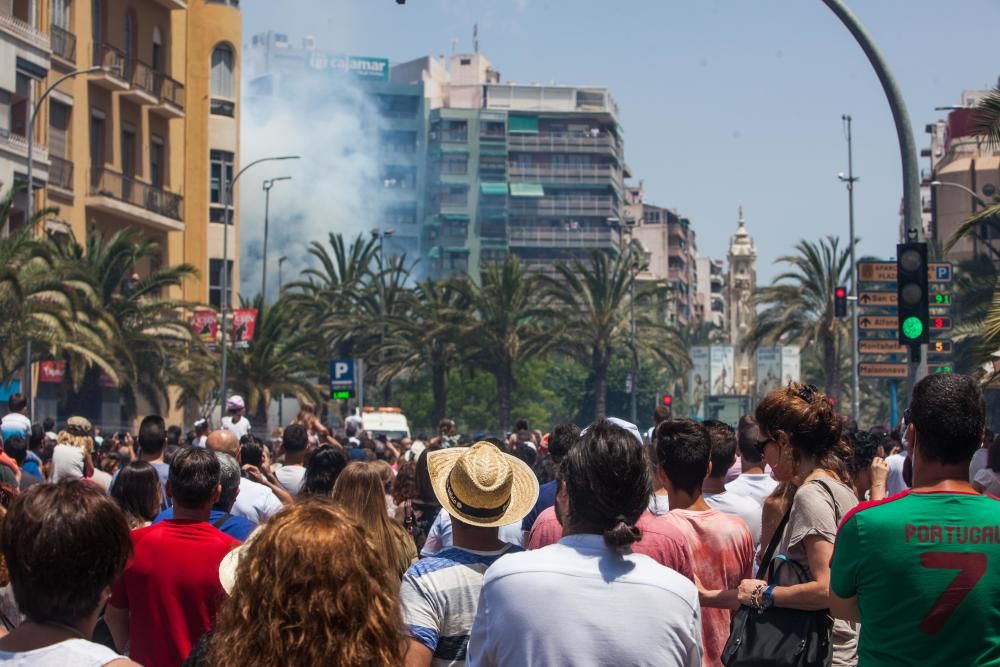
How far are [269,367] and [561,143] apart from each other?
286 feet

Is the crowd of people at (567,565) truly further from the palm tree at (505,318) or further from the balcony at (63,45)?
the palm tree at (505,318)

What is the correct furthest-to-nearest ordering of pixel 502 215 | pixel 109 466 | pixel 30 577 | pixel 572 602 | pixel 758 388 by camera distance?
pixel 502 215 → pixel 758 388 → pixel 109 466 → pixel 572 602 → pixel 30 577

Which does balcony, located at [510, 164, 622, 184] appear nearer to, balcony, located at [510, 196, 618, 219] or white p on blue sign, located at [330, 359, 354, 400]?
balcony, located at [510, 196, 618, 219]

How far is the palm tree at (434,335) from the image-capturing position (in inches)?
1982

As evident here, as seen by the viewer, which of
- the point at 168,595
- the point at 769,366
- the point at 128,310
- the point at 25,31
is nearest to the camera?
the point at 168,595

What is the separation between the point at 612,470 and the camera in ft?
13.1

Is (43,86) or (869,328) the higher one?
(43,86)

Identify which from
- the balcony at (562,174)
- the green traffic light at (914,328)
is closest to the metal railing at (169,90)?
the green traffic light at (914,328)

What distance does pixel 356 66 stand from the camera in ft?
461

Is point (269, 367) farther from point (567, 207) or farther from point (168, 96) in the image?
point (567, 207)

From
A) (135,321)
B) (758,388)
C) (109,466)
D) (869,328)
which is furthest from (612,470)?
(758,388)

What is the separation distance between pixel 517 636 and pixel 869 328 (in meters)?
23.1

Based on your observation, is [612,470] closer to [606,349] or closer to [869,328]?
[869,328]

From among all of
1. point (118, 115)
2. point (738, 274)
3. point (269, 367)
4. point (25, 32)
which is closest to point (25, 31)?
point (25, 32)
